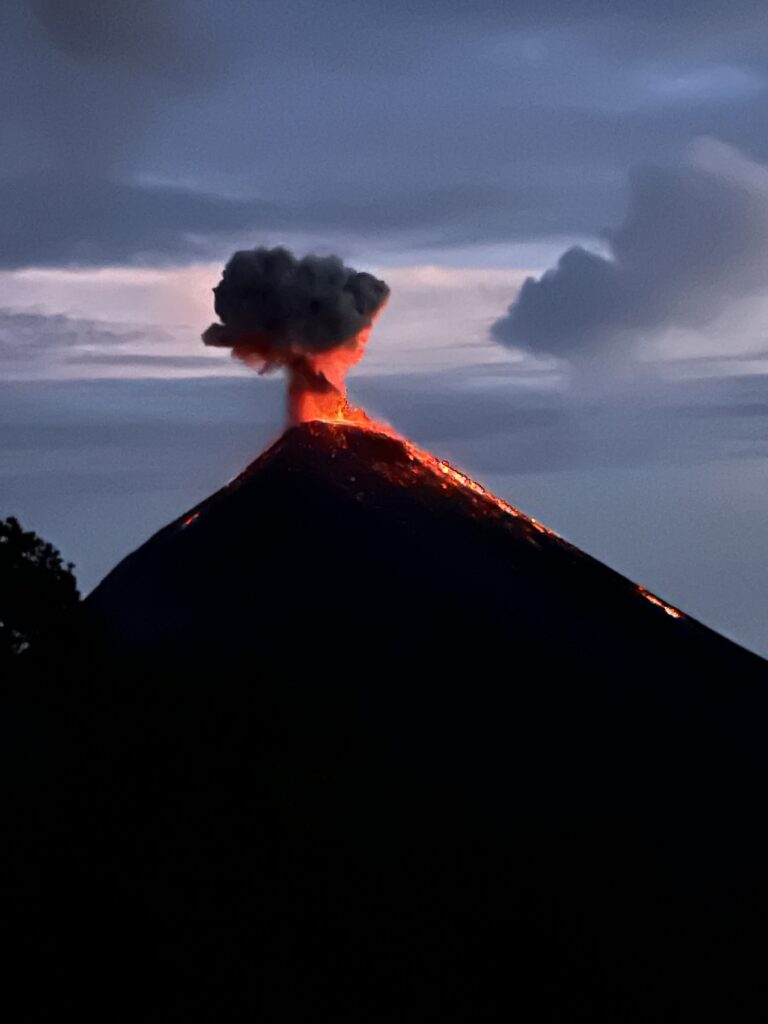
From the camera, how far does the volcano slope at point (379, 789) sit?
41.5 m

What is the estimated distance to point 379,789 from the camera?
4622cm

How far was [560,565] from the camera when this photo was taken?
61719mm

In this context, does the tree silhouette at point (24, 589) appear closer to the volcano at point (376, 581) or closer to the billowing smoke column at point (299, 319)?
the volcano at point (376, 581)

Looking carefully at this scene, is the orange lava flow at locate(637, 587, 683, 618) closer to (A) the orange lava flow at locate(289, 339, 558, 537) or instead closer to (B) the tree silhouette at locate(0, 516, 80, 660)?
(A) the orange lava flow at locate(289, 339, 558, 537)

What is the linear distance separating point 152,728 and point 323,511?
1387 centimetres

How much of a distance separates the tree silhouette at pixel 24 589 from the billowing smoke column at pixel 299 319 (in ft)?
59.3

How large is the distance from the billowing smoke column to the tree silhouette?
18073 mm

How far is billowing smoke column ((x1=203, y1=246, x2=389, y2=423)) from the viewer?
6900 centimetres

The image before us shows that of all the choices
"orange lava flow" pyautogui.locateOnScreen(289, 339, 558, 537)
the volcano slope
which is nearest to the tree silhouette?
the volcano slope

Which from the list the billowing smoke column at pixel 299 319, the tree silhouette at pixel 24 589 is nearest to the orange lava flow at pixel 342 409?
the billowing smoke column at pixel 299 319

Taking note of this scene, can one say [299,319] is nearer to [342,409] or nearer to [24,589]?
[342,409]

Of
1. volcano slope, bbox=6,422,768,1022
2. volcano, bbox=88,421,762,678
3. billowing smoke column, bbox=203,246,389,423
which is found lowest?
volcano slope, bbox=6,422,768,1022

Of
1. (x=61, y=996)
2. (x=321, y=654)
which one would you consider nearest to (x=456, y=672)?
(x=321, y=654)

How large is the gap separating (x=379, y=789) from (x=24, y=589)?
15105 mm
